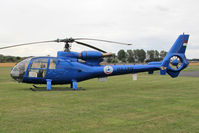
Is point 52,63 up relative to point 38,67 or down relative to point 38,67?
up

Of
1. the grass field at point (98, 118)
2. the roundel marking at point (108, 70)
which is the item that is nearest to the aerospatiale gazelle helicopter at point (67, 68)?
the roundel marking at point (108, 70)

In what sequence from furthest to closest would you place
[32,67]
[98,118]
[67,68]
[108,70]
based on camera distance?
1. [108,70]
2. [67,68]
3. [32,67]
4. [98,118]

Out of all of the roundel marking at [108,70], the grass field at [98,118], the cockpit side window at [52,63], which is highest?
the cockpit side window at [52,63]

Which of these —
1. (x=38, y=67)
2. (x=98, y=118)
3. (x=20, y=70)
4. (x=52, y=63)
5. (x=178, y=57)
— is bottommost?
(x=98, y=118)

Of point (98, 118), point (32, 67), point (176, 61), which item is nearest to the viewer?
point (98, 118)

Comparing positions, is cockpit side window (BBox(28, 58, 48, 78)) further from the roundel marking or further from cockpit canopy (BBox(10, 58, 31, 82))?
the roundel marking

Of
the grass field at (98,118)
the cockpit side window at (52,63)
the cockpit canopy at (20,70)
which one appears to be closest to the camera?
the grass field at (98,118)

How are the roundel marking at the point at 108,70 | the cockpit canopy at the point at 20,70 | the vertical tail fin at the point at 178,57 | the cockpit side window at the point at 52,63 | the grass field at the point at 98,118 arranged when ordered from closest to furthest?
1. the grass field at the point at 98,118
2. the cockpit canopy at the point at 20,70
3. the cockpit side window at the point at 52,63
4. the roundel marking at the point at 108,70
5. the vertical tail fin at the point at 178,57

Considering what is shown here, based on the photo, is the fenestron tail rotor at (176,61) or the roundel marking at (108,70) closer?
the roundel marking at (108,70)

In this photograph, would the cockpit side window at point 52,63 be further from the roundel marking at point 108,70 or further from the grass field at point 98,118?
the grass field at point 98,118

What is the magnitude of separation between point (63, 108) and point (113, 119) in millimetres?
2544

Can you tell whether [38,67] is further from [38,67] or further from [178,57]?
[178,57]

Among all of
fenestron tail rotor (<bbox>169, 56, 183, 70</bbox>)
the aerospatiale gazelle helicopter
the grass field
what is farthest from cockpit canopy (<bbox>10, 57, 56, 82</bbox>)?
fenestron tail rotor (<bbox>169, 56, 183, 70</bbox>)

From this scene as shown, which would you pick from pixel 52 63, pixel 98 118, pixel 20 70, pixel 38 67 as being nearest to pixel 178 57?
pixel 52 63
